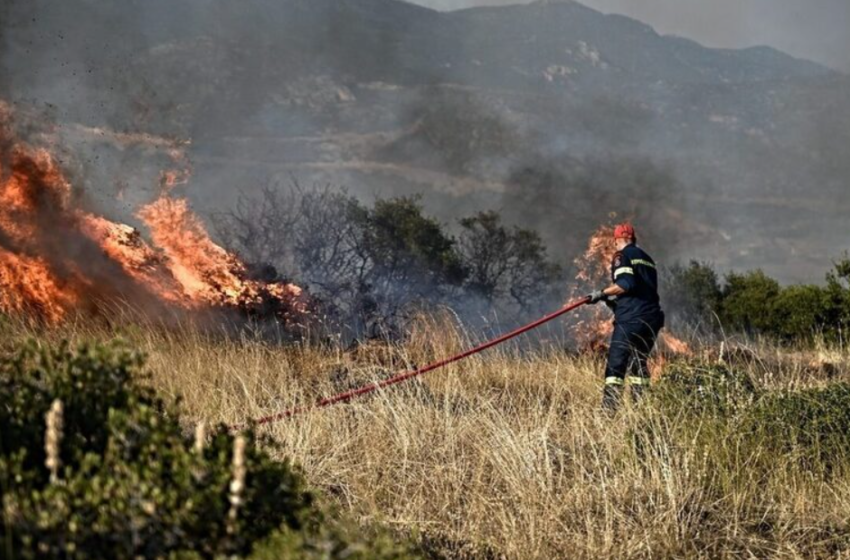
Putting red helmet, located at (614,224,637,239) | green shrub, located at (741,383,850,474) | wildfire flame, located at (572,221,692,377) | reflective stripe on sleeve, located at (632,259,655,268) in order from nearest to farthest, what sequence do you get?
green shrub, located at (741,383,850,474), reflective stripe on sleeve, located at (632,259,655,268), red helmet, located at (614,224,637,239), wildfire flame, located at (572,221,692,377)

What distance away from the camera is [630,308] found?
8.67 metres

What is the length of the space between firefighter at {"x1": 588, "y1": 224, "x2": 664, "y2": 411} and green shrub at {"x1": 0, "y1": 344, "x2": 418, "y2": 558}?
573cm

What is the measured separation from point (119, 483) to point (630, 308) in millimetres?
6595

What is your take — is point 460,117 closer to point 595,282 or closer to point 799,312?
point 595,282

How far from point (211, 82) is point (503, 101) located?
2994 centimetres

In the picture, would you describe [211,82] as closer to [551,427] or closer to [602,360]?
[602,360]

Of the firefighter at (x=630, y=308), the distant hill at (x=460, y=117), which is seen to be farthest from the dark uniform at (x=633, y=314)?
the distant hill at (x=460, y=117)

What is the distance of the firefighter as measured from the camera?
8508 millimetres

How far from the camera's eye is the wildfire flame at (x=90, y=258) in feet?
33.8

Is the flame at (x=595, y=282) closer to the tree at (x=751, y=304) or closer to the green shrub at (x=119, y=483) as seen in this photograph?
the tree at (x=751, y=304)

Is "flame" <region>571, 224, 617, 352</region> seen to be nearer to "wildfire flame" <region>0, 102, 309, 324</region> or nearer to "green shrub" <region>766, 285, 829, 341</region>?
"green shrub" <region>766, 285, 829, 341</region>

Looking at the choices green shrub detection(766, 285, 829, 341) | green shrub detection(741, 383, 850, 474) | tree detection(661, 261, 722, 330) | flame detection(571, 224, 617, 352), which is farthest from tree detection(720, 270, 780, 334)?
green shrub detection(741, 383, 850, 474)

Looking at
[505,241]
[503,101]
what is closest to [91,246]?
[505,241]

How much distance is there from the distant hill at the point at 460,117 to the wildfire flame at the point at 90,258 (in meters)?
6.62
